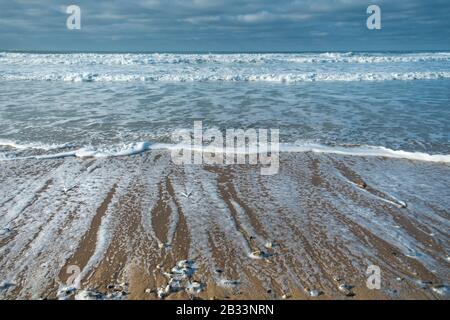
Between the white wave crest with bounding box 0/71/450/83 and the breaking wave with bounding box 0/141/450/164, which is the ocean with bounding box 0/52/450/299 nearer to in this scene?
the breaking wave with bounding box 0/141/450/164

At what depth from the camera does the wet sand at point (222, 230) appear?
2.98m

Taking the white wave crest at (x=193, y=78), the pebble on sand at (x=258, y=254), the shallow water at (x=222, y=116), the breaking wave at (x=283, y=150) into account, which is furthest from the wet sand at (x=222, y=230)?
the white wave crest at (x=193, y=78)

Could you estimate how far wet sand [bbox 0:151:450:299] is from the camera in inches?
117

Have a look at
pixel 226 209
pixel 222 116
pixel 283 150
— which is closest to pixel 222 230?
pixel 226 209

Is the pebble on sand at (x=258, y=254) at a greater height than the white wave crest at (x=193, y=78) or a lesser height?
lesser

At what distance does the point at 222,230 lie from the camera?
12.7 feet

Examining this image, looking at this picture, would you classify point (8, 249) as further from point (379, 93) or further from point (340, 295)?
point (379, 93)

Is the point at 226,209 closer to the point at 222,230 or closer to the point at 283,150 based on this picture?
the point at 222,230

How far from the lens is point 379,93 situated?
14.3 meters

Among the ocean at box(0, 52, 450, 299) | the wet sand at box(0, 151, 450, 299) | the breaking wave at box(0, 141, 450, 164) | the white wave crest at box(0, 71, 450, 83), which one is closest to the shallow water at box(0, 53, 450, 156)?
the ocean at box(0, 52, 450, 299)

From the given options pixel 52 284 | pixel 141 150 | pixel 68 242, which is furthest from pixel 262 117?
pixel 52 284

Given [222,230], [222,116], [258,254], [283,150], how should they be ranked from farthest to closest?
[222,116], [283,150], [222,230], [258,254]

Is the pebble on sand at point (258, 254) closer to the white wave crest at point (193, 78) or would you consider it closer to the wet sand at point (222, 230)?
the wet sand at point (222, 230)
